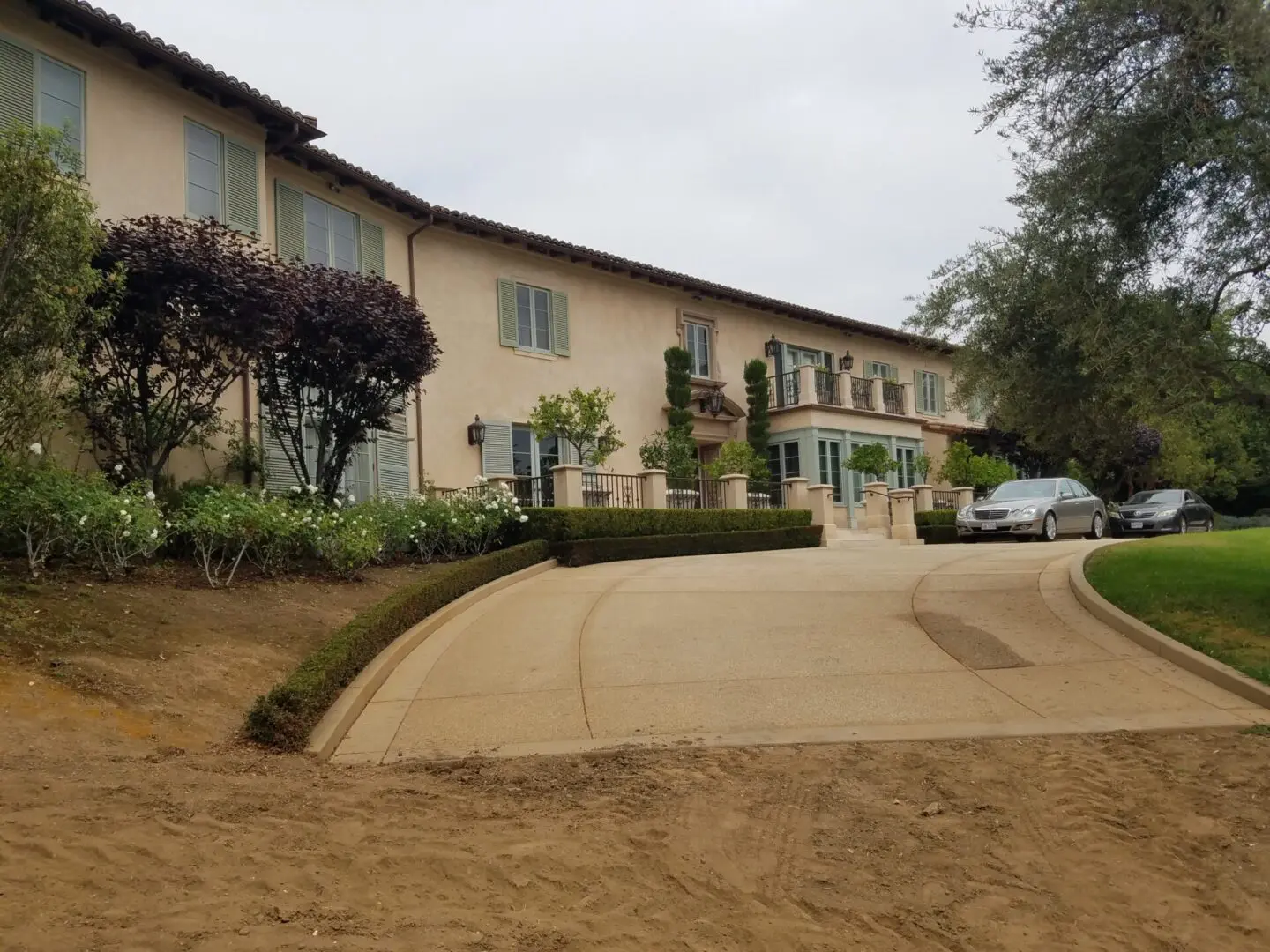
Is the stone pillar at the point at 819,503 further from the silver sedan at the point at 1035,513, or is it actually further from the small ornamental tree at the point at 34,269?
the small ornamental tree at the point at 34,269

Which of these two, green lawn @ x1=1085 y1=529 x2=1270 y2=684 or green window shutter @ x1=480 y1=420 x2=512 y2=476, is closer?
green lawn @ x1=1085 y1=529 x2=1270 y2=684

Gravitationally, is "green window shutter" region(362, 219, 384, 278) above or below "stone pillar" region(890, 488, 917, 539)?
above

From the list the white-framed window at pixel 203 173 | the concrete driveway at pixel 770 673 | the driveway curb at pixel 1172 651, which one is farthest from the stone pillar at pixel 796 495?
the white-framed window at pixel 203 173

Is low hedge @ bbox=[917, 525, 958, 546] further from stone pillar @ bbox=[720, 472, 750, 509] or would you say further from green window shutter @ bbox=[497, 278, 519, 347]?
green window shutter @ bbox=[497, 278, 519, 347]

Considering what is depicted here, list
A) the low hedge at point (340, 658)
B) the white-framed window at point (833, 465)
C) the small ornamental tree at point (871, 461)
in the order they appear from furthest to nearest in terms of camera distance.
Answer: the white-framed window at point (833, 465), the small ornamental tree at point (871, 461), the low hedge at point (340, 658)

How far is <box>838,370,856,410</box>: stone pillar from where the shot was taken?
2772cm

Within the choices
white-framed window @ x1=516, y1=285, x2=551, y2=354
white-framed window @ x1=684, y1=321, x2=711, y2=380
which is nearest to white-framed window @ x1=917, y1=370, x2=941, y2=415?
white-framed window @ x1=684, y1=321, x2=711, y2=380

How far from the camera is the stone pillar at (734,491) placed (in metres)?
21.1

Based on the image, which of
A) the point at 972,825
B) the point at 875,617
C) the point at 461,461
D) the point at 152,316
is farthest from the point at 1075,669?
the point at 461,461

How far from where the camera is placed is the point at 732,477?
21.0 m

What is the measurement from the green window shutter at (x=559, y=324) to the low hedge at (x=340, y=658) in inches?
385

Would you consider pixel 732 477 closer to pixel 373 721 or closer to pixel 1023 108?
pixel 1023 108

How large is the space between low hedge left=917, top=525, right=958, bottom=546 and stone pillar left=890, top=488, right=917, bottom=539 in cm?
41

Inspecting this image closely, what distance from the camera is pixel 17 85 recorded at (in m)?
12.1
